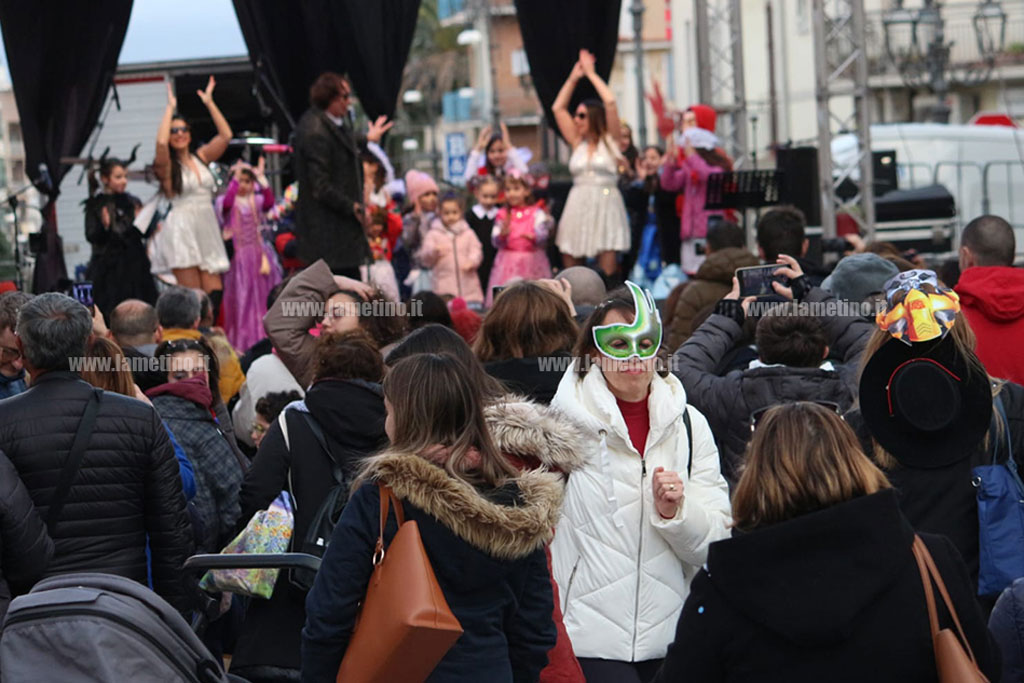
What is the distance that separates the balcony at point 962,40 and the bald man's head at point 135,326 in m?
35.3

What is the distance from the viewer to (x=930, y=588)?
284 cm

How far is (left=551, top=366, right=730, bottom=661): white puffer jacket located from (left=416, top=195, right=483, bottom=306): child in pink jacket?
7.04m

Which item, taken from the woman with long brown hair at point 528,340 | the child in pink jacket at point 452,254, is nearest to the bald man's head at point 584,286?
the woman with long brown hair at point 528,340

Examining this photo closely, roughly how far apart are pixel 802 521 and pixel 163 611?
1.29 metres

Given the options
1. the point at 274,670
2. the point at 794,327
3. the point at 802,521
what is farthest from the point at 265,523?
the point at 802,521

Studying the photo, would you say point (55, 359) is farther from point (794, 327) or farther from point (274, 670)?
point (794, 327)

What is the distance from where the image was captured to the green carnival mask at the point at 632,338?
14.5 ft

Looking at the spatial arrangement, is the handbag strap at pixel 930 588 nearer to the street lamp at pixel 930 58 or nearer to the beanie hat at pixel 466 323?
the beanie hat at pixel 466 323

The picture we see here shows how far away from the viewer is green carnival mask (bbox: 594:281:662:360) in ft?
14.5

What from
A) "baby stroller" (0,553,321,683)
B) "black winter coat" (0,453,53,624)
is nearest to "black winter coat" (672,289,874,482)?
"black winter coat" (0,453,53,624)

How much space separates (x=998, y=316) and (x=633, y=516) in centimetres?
225

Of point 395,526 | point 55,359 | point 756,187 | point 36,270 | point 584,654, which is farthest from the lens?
point 756,187

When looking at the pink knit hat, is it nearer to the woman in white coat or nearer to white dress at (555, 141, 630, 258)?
white dress at (555, 141, 630, 258)

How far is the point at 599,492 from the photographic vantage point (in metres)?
4.26
